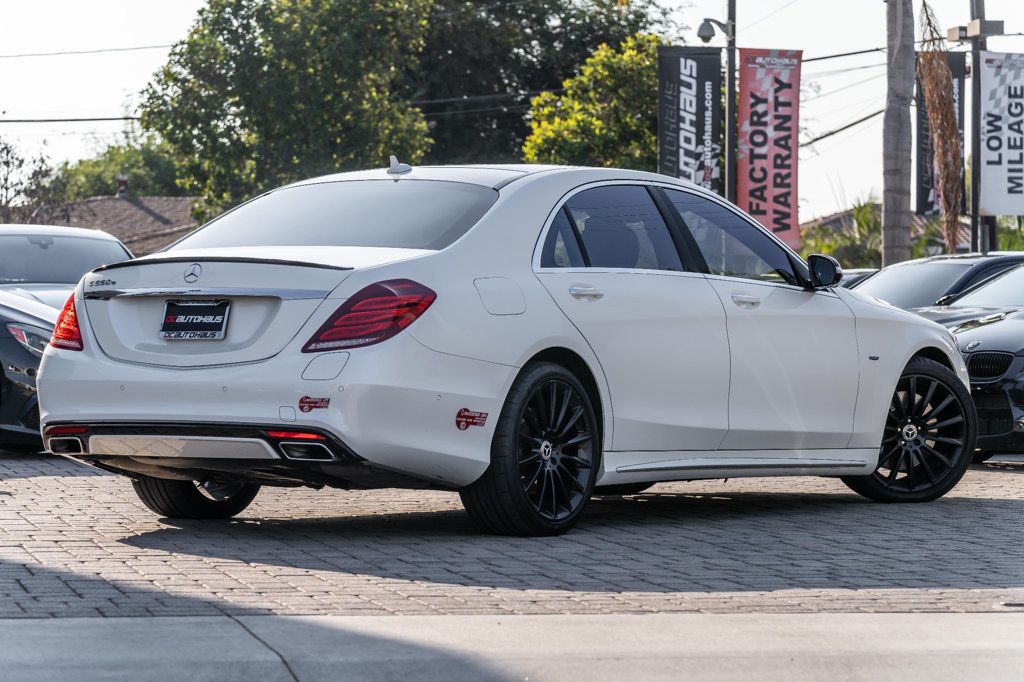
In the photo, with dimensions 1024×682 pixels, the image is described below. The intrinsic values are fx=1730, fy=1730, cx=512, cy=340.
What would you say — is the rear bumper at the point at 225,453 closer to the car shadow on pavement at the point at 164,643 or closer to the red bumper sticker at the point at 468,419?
the red bumper sticker at the point at 468,419

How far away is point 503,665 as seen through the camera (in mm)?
4789

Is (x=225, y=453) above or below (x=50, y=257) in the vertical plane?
below

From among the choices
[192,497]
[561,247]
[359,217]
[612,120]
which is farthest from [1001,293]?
[612,120]

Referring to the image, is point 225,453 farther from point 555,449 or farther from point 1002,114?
point 1002,114

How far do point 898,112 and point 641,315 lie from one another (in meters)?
15.0

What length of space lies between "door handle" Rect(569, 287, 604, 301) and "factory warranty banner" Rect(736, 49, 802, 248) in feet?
62.4

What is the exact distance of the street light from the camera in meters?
28.6

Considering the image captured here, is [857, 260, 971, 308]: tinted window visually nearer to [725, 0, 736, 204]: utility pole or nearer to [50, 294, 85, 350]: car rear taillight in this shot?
[50, 294, 85, 350]: car rear taillight

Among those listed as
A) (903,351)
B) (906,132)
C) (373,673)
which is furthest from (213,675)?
(906,132)

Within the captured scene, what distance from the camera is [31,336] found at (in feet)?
37.8

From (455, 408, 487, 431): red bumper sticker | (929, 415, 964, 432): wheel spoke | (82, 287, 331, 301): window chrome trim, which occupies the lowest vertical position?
(929, 415, 964, 432): wheel spoke

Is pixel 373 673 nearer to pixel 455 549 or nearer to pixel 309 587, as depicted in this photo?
pixel 309 587

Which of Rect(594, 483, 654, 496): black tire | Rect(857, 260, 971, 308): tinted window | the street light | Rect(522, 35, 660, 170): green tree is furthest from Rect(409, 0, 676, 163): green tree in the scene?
Rect(594, 483, 654, 496): black tire

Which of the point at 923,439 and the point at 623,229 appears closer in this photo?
the point at 623,229
